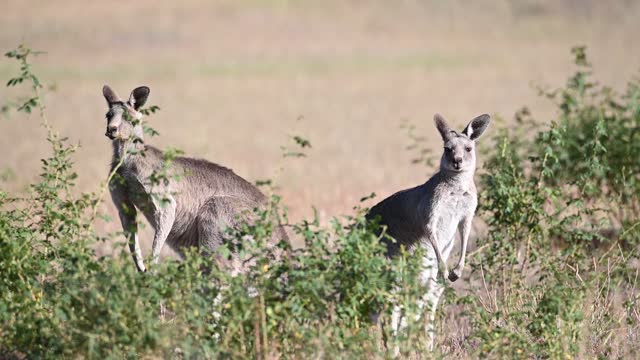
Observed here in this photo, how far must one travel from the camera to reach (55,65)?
48562mm

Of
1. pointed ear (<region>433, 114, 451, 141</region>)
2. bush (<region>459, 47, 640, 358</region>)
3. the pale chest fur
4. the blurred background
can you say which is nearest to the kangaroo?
the blurred background

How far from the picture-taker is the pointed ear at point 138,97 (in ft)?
27.2

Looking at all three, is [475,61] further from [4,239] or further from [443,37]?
[4,239]

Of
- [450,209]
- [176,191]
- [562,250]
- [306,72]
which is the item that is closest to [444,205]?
[450,209]

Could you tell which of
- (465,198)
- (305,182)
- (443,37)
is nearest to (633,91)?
(465,198)

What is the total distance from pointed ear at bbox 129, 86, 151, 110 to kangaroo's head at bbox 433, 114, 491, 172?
7.41ft

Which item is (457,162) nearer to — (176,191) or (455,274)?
(455,274)

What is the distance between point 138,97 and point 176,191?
78 centimetres

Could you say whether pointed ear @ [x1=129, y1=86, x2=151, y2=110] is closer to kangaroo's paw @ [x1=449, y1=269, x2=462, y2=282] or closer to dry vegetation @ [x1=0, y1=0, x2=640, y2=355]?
dry vegetation @ [x1=0, y1=0, x2=640, y2=355]

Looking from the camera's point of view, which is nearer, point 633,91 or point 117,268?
point 117,268

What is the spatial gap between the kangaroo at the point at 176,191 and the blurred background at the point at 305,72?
21.7 inches

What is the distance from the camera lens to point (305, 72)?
47.7 m

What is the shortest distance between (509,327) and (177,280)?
2.29m

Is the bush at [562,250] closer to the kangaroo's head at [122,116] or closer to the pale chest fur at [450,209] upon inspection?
the pale chest fur at [450,209]
